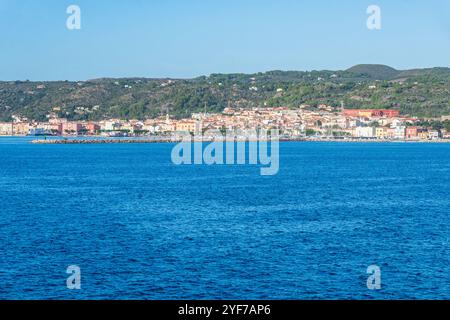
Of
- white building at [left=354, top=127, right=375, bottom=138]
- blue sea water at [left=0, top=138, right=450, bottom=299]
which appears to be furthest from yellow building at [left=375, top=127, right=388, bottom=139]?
blue sea water at [left=0, top=138, right=450, bottom=299]

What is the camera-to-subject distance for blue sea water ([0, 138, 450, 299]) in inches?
552

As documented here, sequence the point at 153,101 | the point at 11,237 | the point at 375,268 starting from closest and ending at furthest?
the point at 375,268 < the point at 11,237 < the point at 153,101

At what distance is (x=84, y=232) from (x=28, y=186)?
16452mm

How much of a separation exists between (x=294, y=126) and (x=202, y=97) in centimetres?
4287

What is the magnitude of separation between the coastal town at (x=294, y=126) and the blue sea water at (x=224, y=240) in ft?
300

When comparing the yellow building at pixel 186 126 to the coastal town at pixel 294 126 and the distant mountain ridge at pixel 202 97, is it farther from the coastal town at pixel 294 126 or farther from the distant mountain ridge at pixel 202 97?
the distant mountain ridge at pixel 202 97

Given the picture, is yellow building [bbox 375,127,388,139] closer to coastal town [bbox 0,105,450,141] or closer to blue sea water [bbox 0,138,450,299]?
coastal town [bbox 0,105,450,141]

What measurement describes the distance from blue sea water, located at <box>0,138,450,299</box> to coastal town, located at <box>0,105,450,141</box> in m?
91.4

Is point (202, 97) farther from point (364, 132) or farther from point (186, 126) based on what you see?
point (364, 132)

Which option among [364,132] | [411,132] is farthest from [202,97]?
[411,132]
